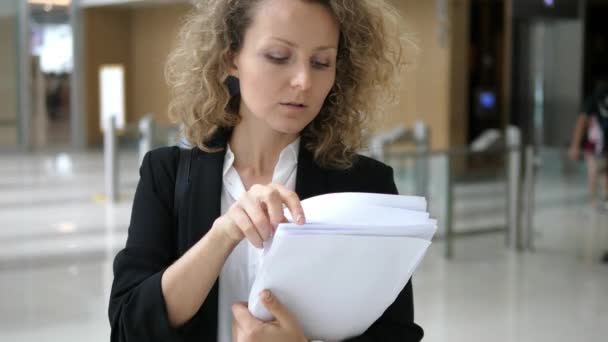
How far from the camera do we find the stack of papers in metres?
1.07

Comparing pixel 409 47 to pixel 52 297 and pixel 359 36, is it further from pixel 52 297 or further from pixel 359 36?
pixel 52 297

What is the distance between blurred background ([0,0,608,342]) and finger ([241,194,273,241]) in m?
0.56

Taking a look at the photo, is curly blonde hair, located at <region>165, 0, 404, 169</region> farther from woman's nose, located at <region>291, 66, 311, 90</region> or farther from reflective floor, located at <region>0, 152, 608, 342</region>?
reflective floor, located at <region>0, 152, 608, 342</region>

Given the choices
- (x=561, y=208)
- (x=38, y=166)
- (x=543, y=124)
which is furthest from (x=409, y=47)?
(x=38, y=166)

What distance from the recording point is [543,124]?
513 inches

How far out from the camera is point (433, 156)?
22.7ft

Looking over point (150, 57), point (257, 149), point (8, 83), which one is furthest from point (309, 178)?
point (150, 57)

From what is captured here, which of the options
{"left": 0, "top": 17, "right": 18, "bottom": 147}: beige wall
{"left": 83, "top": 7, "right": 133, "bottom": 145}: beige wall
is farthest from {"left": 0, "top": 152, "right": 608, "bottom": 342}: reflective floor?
{"left": 83, "top": 7, "right": 133, "bottom": 145}: beige wall

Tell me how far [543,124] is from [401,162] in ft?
22.0

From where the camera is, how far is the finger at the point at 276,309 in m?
1.12

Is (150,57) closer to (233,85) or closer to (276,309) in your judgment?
(233,85)

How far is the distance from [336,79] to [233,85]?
19 centimetres

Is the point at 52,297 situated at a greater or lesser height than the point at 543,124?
lesser

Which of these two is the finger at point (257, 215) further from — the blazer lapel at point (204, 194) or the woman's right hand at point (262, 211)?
the blazer lapel at point (204, 194)
